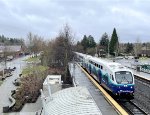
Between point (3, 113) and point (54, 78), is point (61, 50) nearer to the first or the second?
point (54, 78)

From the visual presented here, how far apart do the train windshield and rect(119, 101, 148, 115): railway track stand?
178 cm

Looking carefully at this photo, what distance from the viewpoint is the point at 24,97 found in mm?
31953

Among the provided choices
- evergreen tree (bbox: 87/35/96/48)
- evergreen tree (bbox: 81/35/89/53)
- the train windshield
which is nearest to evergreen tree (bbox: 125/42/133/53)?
evergreen tree (bbox: 87/35/96/48)

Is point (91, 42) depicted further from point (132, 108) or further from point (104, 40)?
point (132, 108)

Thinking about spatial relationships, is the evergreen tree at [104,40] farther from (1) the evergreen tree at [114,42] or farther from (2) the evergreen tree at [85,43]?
(1) the evergreen tree at [114,42]

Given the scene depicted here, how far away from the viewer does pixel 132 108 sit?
24.3 meters

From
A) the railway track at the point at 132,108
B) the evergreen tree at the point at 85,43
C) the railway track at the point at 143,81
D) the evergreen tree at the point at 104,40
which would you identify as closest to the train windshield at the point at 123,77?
the railway track at the point at 132,108

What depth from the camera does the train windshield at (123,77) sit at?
25.4 m

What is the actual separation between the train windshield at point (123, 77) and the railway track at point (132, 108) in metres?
1.78

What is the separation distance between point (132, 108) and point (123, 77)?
2.67 meters

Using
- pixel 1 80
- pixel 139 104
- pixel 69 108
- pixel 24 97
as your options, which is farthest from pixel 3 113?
pixel 1 80

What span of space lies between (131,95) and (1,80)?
1127 inches

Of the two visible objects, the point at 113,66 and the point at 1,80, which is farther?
the point at 1,80

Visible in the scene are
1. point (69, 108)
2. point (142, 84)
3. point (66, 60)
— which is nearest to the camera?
point (69, 108)
